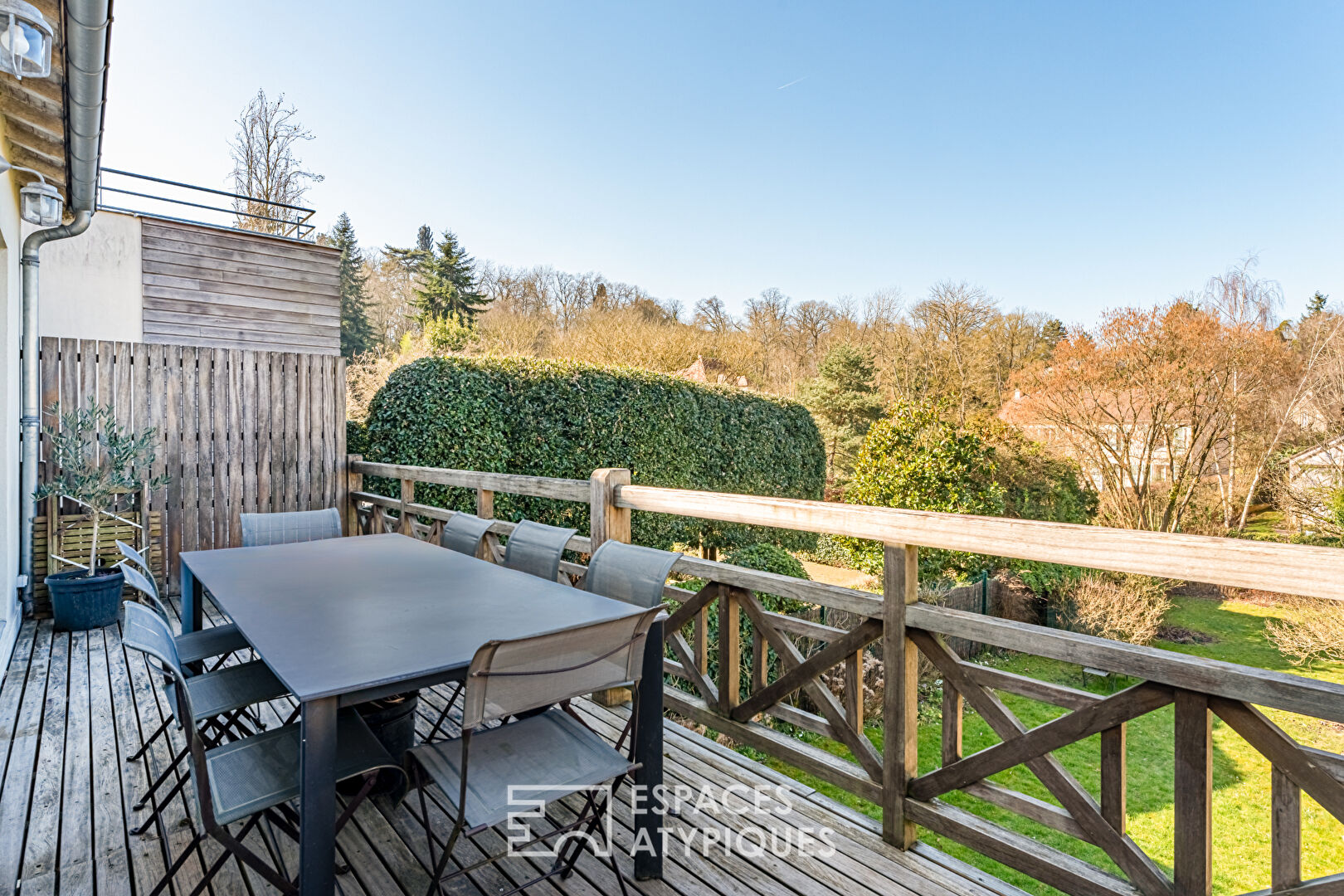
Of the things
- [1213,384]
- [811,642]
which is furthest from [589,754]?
[1213,384]

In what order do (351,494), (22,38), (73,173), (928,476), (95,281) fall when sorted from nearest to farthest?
(22,38) < (73,173) < (351,494) < (95,281) < (928,476)

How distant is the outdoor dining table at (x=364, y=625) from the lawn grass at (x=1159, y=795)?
281cm

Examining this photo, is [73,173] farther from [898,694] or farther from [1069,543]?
[1069,543]

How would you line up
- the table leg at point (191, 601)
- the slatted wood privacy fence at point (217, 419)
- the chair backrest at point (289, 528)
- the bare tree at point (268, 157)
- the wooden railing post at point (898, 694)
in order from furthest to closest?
1. the bare tree at point (268, 157)
2. the slatted wood privacy fence at point (217, 419)
3. the chair backrest at point (289, 528)
4. the table leg at point (191, 601)
5. the wooden railing post at point (898, 694)

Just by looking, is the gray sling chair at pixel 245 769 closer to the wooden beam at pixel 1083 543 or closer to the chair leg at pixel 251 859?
the chair leg at pixel 251 859

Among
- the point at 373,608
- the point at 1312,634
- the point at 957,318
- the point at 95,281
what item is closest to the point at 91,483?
the point at 373,608

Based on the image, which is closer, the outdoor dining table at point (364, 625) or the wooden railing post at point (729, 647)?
the outdoor dining table at point (364, 625)

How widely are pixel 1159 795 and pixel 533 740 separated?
17.3ft

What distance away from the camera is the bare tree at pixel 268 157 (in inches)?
465

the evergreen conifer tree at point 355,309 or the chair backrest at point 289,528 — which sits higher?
the evergreen conifer tree at point 355,309

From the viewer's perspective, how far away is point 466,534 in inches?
124

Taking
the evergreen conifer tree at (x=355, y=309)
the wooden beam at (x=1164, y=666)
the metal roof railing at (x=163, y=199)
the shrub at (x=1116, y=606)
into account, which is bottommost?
the shrub at (x=1116, y=606)

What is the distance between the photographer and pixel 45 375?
465 cm
